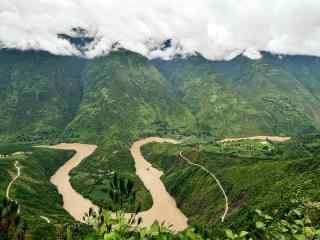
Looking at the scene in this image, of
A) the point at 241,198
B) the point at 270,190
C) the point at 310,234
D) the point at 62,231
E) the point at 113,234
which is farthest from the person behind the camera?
the point at 241,198

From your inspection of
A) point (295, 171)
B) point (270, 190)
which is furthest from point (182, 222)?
point (295, 171)

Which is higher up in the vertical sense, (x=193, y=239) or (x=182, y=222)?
(x=193, y=239)

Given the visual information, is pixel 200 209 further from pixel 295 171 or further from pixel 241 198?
pixel 295 171

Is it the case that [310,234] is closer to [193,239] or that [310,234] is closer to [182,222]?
[193,239]

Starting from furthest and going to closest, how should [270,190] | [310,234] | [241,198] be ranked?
1. [241,198]
2. [270,190]
3. [310,234]

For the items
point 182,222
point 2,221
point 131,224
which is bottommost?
point 182,222

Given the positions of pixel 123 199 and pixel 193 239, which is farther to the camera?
pixel 123 199

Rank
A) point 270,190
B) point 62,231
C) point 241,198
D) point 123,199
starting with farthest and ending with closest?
point 241,198
point 270,190
point 62,231
point 123,199

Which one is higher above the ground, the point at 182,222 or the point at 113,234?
the point at 113,234

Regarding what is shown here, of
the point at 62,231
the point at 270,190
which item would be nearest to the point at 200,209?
the point at 270,190
